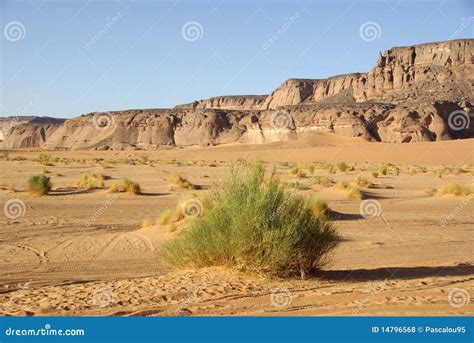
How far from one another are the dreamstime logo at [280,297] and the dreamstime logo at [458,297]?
2091 millimetres

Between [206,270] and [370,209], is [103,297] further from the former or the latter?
[370,209]

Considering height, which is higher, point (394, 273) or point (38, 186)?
point (38, 186)

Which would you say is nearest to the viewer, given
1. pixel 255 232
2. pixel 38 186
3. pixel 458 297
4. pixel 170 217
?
pixel 458 297

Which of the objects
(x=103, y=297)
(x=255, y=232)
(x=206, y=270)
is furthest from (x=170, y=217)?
(x=103, y=297)

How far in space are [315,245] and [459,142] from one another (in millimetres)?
70463

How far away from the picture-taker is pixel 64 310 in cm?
707

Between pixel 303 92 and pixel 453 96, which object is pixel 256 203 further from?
pixel 303 92

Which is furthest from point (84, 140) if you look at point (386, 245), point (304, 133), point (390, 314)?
point (390, 314)

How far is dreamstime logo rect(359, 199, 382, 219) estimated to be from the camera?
20.4 m
